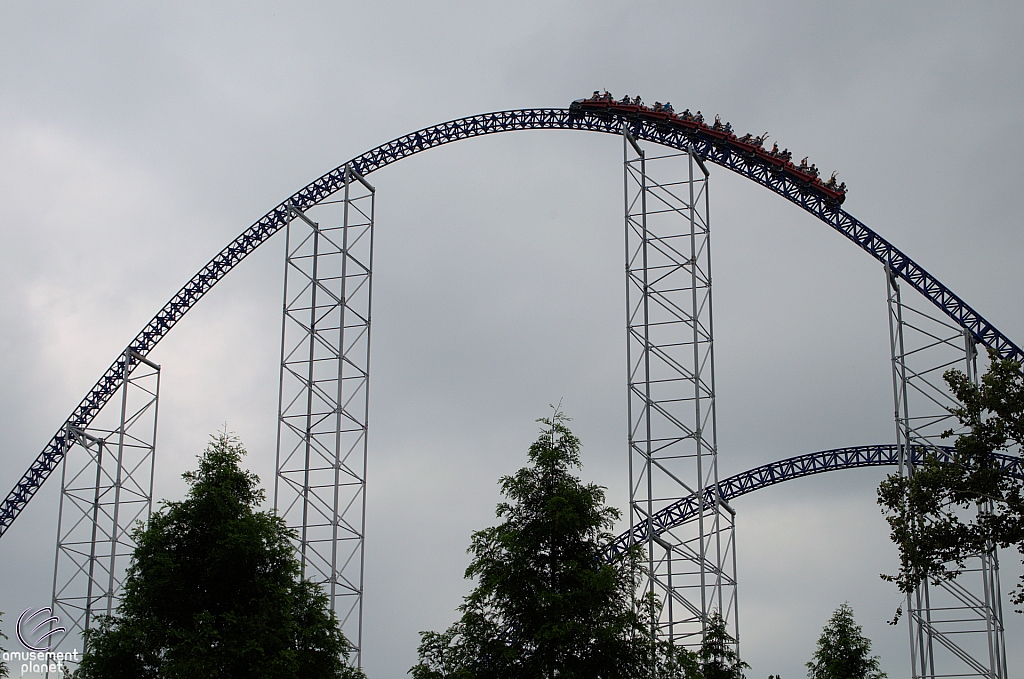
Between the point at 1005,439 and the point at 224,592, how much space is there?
11.6m

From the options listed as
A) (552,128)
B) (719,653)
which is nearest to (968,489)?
(719,653)

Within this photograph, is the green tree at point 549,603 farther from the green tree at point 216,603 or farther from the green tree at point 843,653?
the green tree at point 843,653

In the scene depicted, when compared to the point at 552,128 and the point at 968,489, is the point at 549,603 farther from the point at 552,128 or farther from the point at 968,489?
the point at 552,128

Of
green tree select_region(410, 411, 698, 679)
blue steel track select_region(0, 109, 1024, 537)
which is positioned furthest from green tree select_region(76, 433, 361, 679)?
blue steel track select_region(0, 109, 1024, 537)

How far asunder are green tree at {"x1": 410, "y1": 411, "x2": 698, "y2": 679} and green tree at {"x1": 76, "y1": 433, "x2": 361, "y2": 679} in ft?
9.00

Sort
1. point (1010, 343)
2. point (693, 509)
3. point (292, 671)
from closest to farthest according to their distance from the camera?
point (292, 671)
point (1010, 343)
point (693, 509)

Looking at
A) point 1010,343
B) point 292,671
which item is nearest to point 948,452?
point 1010,343

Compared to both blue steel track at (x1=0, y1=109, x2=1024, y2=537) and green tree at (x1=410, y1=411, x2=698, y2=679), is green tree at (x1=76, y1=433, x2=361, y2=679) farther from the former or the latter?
blue steel track at (x1=0, y1=109, x2=1024, y2=537)

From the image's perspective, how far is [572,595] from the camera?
1623 cm

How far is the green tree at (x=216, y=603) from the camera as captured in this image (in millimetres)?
17797

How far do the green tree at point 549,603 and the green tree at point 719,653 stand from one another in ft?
14.6

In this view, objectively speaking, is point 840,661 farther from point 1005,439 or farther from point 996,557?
point 1005,439

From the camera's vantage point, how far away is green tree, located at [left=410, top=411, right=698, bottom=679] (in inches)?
634

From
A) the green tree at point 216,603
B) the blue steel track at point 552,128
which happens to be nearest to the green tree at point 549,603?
the green tree at point 216,603
